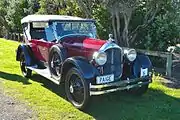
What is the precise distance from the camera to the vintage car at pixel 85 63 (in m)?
6.14

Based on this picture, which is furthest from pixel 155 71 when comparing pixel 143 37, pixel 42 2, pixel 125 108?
pixel 42 2

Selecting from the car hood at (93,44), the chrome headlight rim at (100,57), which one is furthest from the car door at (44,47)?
the chrome headlight rim at (100,57)

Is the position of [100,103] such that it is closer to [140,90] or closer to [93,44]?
[140,90]

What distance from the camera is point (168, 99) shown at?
708cm

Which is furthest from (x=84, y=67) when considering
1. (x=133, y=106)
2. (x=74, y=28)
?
(x=74, y=28)

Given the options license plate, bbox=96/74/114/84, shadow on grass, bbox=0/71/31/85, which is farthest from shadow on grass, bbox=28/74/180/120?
shadow on grass, bbox=0/71/31/85

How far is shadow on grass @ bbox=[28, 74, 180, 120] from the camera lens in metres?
6.04

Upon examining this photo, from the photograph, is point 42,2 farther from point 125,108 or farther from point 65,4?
point 125,108

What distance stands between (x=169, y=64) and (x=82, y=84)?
155 inches

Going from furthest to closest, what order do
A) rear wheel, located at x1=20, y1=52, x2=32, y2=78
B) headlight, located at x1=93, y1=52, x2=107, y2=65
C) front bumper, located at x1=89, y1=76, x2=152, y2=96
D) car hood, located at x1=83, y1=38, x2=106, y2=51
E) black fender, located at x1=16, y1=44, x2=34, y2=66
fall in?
1. rear wheel, located at x1=20, y1=52, x2=32, y2=78
2. black fender, located at x1=16, y1=44, x2=34, y2=66
3. car hood, located at x1=83, y1=38, x2=106, y2=51
4. headlight, located at x1=93, y1=52, x2=107, y2=65
5. front bumper, located at x1=89, y1=76, x2=152, y2=96

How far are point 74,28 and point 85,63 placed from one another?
6.53 feet

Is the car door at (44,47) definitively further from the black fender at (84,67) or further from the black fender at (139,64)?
the black fender at (139,64)

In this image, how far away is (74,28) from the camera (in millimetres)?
7996

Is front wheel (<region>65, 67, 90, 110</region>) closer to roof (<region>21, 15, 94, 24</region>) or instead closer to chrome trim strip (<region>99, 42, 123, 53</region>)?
chrome trim strip (<region>99, 42, 123, 53</region>)
